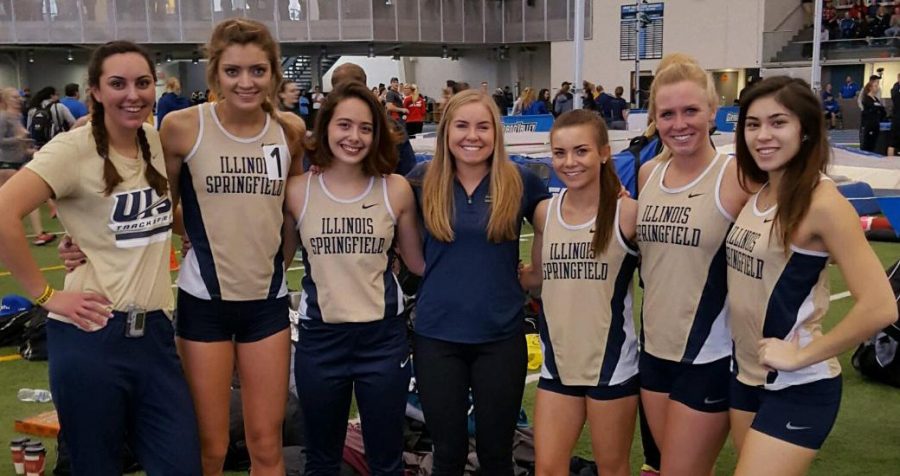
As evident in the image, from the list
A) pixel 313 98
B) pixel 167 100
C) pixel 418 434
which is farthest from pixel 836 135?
pixel 418 434

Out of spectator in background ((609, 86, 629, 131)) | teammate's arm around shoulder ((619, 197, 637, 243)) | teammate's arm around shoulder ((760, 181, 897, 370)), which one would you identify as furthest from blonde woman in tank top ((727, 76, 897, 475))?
spectator in background ((609, 86, 629, 131))

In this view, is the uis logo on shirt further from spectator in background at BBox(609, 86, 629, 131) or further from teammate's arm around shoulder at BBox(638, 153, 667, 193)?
spectator in background at BBox(609, 86, 629, 131)

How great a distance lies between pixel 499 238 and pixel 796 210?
110cm

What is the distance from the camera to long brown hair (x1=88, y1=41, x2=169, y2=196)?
2957mm

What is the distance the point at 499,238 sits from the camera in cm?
338

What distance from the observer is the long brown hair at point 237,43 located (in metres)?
3.32

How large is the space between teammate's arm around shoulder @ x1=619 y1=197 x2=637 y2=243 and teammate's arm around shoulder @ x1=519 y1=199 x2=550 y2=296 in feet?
0.99

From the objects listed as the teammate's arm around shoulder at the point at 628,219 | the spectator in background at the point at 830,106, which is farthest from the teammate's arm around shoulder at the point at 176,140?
the spectator in background at the point at 830,106

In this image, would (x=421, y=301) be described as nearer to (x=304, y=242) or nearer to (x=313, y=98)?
(x=304, y=242)

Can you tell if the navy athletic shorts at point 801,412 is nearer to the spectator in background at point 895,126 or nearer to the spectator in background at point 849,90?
the spectator in background at point 895,126

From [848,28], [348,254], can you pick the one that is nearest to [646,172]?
[348,254]

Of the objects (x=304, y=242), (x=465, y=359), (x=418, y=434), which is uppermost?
(x=304, y=242)

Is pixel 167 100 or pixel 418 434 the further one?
pixel 167 100

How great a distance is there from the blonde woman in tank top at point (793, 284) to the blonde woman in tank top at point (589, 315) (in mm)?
492
